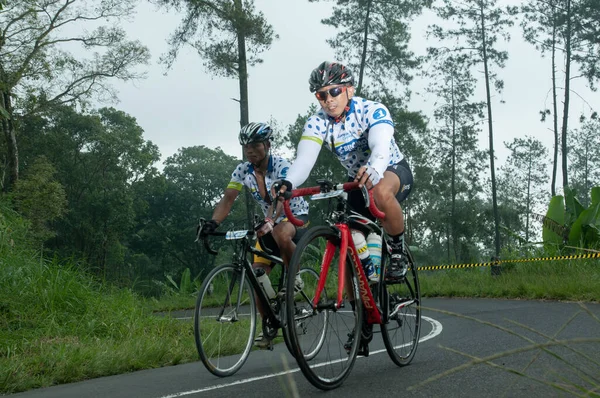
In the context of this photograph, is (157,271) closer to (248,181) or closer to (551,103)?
(551,103)

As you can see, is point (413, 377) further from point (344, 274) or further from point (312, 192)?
point (312, 192)

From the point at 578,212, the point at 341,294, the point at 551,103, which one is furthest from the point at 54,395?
the point at 551,103

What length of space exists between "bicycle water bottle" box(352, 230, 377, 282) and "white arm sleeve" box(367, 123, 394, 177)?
0.53 metres

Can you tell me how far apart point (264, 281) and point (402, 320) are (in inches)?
48.3

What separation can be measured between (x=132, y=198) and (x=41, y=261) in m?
47.6

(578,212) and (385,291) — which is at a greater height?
(578,212)

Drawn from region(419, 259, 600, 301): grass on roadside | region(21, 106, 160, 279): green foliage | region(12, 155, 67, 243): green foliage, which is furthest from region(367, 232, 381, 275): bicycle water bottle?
region(21, 106, 160, 279): green foliage

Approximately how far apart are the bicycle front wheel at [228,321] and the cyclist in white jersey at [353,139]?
1.21m

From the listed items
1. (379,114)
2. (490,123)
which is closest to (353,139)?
(379,114)

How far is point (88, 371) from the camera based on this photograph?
7070 millimetres

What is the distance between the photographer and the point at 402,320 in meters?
6.40

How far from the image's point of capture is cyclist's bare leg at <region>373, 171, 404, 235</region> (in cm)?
575

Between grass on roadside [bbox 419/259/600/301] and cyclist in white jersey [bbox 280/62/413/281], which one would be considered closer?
cyclist in white jersey [bbox 280/62/413/281]

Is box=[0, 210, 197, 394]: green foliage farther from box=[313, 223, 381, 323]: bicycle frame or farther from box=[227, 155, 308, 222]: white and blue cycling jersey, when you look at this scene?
box=[313, 223, 381, 323]: bicycle frame
